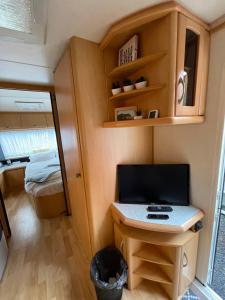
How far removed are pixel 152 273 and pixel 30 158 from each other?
404 centimetres

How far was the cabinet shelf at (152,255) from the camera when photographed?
3.94ft

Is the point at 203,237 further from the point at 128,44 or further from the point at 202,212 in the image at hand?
the point at 128,44


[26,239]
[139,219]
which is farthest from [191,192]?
[26,239]

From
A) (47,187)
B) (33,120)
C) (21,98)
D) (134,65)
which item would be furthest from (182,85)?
(33,120)

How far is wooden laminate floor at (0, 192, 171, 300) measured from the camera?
137 cm

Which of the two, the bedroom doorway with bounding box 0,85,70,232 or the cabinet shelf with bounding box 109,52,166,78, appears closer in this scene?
the cabinet shelf with bounding box 109,52,166,78

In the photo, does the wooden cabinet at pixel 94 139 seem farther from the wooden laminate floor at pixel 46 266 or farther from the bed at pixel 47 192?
the bed at pixel 47 192

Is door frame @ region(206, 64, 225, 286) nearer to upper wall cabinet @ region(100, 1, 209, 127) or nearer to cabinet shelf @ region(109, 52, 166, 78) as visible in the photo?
upper wall cabinet @ region(100, 1, 209, 127)

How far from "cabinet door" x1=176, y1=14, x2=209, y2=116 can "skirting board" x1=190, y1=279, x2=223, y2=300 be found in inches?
59.9

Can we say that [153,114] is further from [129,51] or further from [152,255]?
[152,255]

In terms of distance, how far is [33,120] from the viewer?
13.9 feet

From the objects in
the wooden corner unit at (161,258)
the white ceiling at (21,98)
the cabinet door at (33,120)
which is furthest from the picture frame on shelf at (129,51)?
the cabinet door at (33,120)

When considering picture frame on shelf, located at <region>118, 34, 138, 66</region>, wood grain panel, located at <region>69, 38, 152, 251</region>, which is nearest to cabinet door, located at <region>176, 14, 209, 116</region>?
picture frame on shelf, located at <region>118, 34, 138, 66</region>

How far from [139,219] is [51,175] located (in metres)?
2.08
